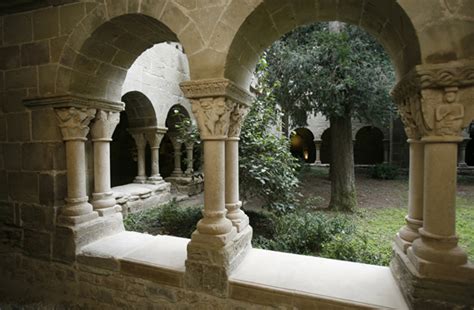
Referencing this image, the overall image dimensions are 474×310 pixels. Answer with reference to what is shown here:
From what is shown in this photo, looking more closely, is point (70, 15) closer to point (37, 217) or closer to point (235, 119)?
point (235, 119)

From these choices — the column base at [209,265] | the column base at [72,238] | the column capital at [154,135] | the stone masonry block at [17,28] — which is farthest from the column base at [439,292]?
the column capital at [154,135]

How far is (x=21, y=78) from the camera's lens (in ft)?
9.30

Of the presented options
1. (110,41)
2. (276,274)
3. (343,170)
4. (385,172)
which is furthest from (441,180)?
(385,172)

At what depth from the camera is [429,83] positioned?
165cm

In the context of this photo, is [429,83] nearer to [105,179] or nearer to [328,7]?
[328,7]

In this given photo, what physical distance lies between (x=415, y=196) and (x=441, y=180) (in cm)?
43

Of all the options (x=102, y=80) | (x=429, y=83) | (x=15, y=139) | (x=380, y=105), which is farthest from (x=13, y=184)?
(x=380, y=105)

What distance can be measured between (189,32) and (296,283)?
84.2 inches

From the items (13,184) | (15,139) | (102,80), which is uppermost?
(102,80)

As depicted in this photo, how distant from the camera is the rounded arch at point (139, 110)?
666 cm

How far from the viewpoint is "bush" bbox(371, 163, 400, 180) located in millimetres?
11117

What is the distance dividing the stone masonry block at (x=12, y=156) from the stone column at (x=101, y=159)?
2.38ft

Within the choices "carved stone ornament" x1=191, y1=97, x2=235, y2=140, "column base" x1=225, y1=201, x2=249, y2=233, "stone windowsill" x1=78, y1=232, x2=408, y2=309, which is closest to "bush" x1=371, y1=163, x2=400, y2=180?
"stone windowsill" x1=78, y1=232, x2=408, y2=309

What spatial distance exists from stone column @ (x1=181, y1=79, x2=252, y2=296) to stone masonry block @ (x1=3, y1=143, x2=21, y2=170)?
2038mm
